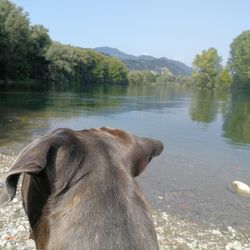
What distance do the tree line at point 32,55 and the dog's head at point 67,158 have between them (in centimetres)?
5913

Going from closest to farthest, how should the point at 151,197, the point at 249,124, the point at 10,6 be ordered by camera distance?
the point at 151,197 → the point at 249,124 → the point at 10,6

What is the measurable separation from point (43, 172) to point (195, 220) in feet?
25.0

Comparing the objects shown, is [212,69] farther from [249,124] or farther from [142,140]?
[142,140]

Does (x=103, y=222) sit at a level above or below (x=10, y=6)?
below

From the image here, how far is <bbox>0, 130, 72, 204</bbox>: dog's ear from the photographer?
151 centimetres

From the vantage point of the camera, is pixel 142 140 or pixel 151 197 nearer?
pixel 142 140

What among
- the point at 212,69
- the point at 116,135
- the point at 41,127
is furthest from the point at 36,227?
the point at 212,69

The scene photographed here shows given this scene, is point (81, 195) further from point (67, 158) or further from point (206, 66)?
point (206, 66)

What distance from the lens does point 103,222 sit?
5.39 ft

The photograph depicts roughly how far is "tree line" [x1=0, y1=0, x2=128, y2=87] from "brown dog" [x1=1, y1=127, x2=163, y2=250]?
59.2 metres

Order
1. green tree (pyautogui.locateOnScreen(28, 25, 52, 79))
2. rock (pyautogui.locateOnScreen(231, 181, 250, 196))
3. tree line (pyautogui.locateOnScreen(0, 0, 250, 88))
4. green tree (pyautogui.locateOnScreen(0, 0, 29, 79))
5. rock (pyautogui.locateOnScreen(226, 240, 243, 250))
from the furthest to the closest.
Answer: green tree (pyautogui.locateOnScreen(28, 25, 52, 79)) < tree line (pyautogui.locateOnScreen(0, 0, 250, 88)) < green tree (pyautogui.locateOnScreen(0, 0, 29, 79)) < rock (pyautogui.locateOnScreen(231, 181, 250, 196)) < rock (pyautogui.locateOnScreen(226, 240, 243, 250))

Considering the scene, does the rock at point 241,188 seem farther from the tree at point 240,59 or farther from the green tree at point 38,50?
the tree at point 240,59

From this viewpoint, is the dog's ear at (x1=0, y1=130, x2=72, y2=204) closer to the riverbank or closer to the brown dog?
the brown dog

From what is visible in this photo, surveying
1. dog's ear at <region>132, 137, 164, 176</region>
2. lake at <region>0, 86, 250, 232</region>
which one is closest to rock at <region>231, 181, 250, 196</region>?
lake at <region>0, 86, 250, 232</region>
